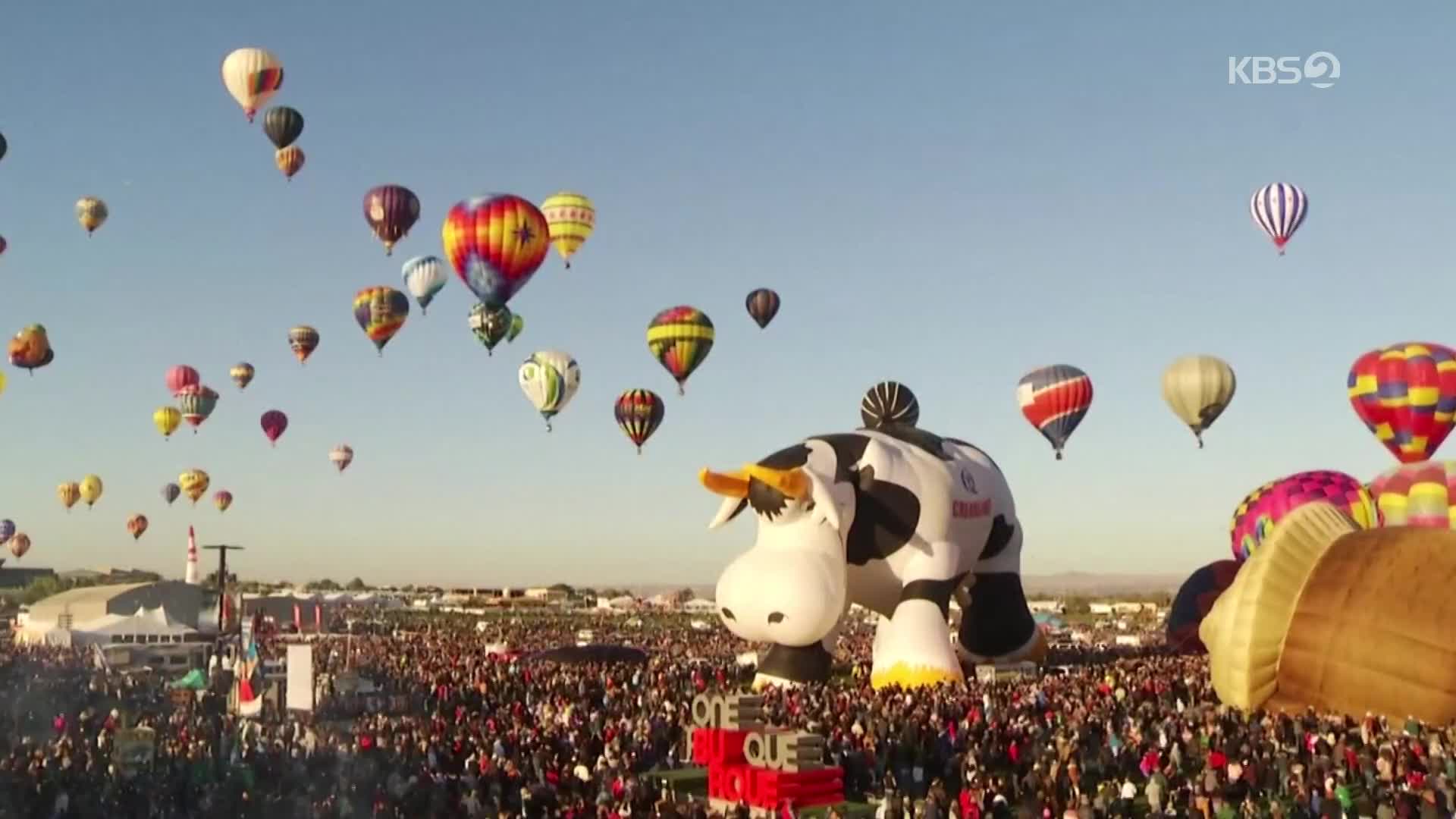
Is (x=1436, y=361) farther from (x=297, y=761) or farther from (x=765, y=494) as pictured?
(x=297, y=761)

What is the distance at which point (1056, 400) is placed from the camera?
108ft

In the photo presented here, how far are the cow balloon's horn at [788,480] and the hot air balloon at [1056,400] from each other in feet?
41.1

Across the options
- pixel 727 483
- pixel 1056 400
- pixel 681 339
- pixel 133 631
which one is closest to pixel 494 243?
pixel 681 339

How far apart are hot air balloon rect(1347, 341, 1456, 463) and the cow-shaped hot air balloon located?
36.4 ft

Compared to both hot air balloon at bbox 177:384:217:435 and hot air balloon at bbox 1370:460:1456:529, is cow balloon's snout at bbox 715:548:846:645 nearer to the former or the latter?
hot air balloon at bbox 1370:460:1456:529

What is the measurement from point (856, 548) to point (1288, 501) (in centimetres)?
1293

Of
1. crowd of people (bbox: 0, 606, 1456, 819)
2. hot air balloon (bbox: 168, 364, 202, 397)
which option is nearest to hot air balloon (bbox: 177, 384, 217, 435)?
hot air balloon (bbox: 168, 364, 202, 397)

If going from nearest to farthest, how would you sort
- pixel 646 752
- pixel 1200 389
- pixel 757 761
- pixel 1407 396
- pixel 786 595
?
1. pixel 757 761
2. pixel 646 752
3. pixel 786 595
4. pixel 1407 396
5. pixel 1200 389

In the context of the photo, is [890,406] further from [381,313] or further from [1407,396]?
[381,313]

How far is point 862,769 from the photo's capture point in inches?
606

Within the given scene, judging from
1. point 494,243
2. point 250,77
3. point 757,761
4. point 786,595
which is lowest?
point 757,761

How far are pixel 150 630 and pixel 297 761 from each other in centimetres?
2666

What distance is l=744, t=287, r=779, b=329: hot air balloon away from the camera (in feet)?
125

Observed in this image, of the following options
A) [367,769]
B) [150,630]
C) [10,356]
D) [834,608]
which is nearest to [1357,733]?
[834,608]
